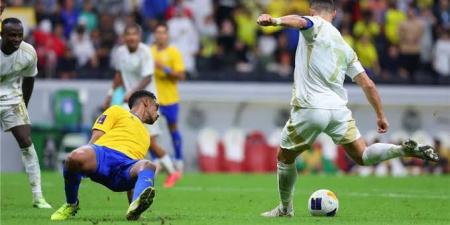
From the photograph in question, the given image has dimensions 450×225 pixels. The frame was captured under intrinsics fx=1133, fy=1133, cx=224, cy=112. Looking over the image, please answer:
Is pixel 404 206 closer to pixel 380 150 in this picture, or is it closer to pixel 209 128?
pixel 380 150

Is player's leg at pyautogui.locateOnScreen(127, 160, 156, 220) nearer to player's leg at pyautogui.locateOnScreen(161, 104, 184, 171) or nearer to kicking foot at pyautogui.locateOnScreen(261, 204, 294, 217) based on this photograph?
kicking foot at pyautogui.locateOnScreen(261, 204, 294, 217)

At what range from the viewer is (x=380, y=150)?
1250 centimetres

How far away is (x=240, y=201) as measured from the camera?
15.9 m

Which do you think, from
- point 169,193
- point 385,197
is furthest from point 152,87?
point 385,197

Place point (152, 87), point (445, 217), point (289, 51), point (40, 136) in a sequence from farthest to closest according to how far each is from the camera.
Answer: point (289, 51) → point (40, 136) → point (152, 87) → point (445, 217)

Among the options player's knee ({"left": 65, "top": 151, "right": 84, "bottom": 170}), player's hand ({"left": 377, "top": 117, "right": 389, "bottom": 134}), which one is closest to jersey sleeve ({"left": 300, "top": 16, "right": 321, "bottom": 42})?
player's hand ({"left": 377, "top": 117, "right": 389, "bottom": 134})

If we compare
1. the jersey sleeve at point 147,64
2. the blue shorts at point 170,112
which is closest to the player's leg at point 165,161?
the jersey sleeve at point 147,64

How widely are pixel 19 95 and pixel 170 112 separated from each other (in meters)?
6.41

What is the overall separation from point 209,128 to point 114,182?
45.8 feet

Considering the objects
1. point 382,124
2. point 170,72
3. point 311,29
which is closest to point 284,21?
point 311,29

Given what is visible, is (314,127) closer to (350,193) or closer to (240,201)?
(240,201)

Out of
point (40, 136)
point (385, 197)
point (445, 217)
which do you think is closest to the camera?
point (445, 217)

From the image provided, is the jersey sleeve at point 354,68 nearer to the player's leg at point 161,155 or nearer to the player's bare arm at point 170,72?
the player's leg at point 161,155

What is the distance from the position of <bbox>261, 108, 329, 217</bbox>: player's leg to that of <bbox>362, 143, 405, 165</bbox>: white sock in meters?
0.62
